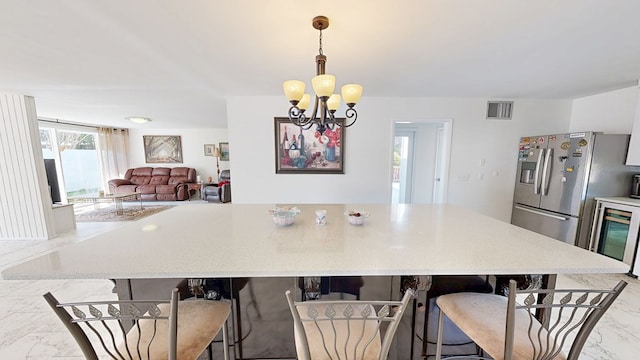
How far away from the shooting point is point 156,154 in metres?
7.33

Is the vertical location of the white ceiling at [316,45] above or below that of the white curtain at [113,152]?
above

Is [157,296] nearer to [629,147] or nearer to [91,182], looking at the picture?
[629,147]

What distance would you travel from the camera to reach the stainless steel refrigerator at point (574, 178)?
2.63m

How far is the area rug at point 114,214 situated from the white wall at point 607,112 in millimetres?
8028

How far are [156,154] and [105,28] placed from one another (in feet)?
22.4

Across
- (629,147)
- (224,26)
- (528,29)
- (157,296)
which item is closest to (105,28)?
(224,26)

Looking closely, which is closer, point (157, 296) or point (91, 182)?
point (157, 296)

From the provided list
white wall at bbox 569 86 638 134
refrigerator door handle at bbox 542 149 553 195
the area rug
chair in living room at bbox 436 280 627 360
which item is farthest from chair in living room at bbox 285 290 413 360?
the area rug

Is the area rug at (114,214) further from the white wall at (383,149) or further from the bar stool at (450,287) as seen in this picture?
the bar stool at (450,287)

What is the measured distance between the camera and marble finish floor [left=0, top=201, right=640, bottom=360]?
1.57 metres

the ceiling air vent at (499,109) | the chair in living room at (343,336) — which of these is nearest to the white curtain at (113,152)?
the chair in living room at (343,336)

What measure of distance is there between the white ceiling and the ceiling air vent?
13.9 inches

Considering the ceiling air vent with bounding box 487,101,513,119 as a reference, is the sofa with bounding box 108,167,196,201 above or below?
below

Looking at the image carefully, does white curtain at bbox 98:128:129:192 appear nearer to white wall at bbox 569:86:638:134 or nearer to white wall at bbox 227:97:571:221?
white wall at bbox 227:97:571:221
